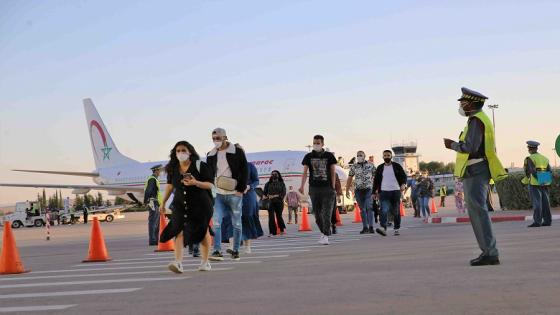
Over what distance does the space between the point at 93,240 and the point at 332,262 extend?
4.41m

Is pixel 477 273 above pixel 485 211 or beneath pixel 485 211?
beneath

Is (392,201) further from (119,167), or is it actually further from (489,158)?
(119,167)

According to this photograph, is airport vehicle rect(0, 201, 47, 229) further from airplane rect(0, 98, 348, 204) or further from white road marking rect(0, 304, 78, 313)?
white road marking rect(0, 304, 78, 313)

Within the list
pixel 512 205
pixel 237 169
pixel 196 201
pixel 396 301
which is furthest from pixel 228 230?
pixel 512 205

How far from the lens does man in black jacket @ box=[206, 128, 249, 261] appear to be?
10984 millimetres

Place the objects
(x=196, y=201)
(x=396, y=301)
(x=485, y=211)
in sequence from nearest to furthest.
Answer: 1. (x=396, y=301)
2. (x=485, y=211)
3. (x=196, y=201)

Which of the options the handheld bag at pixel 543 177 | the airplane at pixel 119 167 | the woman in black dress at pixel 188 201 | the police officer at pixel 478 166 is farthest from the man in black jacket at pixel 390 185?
the airplane at pixel 119 167

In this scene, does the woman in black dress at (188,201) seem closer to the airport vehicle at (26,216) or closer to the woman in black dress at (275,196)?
the woman in black dress at (275,196)

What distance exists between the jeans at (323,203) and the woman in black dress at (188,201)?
446 cm

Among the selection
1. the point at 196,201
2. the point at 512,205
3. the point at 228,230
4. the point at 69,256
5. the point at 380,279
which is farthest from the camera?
the point at 512,205

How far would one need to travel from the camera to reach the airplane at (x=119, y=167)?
4225 centimetres

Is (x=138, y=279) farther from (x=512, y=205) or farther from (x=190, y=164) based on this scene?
(x=512, y=205)

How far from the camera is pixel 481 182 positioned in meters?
8.50

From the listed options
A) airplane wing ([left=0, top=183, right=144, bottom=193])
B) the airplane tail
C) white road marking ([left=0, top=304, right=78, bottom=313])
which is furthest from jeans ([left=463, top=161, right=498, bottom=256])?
the airplane tail
